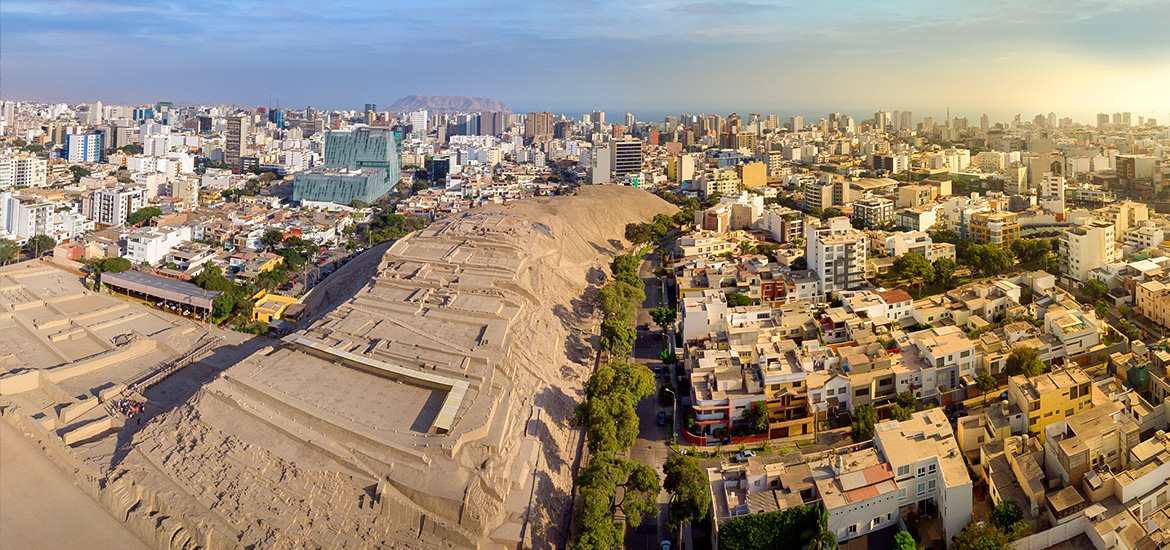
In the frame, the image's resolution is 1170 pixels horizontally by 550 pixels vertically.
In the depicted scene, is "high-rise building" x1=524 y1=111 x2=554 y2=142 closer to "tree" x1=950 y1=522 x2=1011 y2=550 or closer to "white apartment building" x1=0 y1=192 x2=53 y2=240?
"white apartment building" x1=0 y1=192 x2=53 y2=240

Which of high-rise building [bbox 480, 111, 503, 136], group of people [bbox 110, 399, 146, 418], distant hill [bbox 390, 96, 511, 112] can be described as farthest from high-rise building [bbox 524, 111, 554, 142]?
distant hill [bbox 390, 96, 511, 112]

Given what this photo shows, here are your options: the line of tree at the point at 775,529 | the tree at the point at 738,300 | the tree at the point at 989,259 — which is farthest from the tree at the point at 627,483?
the tree at the point at 989,259

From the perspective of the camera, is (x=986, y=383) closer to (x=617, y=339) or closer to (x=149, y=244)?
(x=617, y=339)

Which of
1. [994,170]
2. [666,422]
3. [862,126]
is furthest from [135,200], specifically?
[862,126]

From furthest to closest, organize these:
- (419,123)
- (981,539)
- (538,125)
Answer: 1. (419,123)
2. (538,125)
3. (981,539)

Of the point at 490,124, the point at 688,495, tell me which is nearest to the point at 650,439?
the point at 688,495

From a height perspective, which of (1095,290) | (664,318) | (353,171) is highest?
(353,171)
